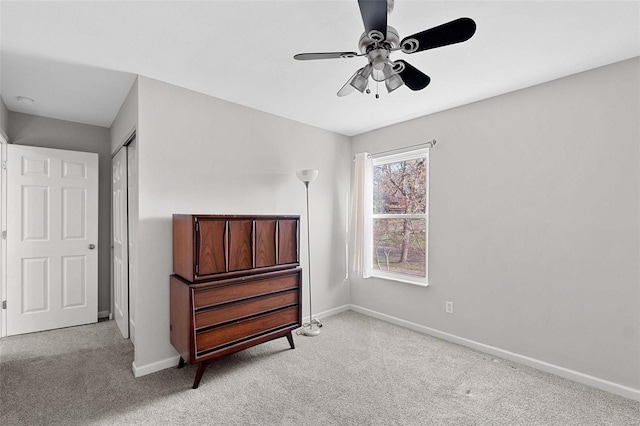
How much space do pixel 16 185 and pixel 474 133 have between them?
4761mm

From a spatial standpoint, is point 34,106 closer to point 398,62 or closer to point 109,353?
point 109,353

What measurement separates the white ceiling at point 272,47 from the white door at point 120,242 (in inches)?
29.8

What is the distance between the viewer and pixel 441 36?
144 centimetres

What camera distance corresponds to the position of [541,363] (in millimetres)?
2633

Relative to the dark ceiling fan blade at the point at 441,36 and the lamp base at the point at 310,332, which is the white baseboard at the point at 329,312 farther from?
the dark ceiling fan blade at the point at 441,36

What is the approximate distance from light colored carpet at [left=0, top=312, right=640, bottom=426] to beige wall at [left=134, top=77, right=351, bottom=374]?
404mm

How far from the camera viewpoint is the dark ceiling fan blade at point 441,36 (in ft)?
4.44

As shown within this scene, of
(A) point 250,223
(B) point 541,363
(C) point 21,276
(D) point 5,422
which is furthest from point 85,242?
(B) point 541,363

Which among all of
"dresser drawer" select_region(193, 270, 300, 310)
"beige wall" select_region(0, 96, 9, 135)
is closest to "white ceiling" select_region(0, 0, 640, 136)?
"beige wall" select_region(0, 96, 9, 135)

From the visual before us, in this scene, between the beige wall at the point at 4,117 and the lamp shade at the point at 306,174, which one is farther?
the lamp shade at the point at 306,174

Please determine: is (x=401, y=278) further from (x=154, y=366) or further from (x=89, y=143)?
(x=89, y=143)

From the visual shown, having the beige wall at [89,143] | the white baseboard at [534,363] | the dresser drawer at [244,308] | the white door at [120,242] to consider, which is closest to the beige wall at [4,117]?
the beige wall at [89,143]

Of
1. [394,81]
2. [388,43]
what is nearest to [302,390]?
[394,81]

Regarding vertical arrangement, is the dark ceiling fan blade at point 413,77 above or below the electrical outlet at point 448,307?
above
